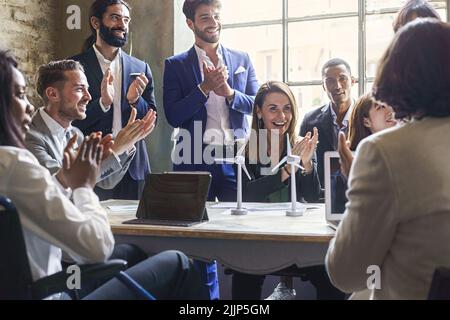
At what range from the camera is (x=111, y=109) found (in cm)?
380

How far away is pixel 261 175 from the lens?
3084mm

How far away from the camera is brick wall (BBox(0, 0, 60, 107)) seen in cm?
462

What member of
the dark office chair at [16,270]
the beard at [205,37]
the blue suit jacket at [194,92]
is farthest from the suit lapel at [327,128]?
the dark office chair at [16,270]

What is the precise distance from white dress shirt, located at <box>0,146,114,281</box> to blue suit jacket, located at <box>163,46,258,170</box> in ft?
6.88

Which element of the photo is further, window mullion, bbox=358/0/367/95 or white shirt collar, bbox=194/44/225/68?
window mullion, bbox=358/0/367/95

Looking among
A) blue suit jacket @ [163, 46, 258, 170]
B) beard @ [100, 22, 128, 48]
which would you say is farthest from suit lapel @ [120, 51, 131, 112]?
blue suit jacket @ [163, 46, 258, 170]

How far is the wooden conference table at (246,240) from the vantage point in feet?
6.65

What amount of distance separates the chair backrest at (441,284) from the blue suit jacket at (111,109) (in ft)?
8.69

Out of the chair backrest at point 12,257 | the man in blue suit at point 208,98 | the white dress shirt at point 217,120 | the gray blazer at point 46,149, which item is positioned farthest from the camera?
the white dress shirt at point 217,120

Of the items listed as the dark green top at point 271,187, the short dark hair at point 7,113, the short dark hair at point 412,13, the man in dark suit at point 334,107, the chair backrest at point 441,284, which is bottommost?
the chair backrest at point 441,284

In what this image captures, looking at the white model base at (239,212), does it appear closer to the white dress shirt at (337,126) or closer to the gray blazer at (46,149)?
the gray blazer at (46,149)

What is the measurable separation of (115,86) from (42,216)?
99.7 inches

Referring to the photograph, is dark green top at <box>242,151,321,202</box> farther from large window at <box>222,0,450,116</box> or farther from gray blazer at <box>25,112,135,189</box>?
large window at <box>222,0,450,116</box>

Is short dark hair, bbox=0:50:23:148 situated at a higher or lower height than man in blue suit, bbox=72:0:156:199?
lower
